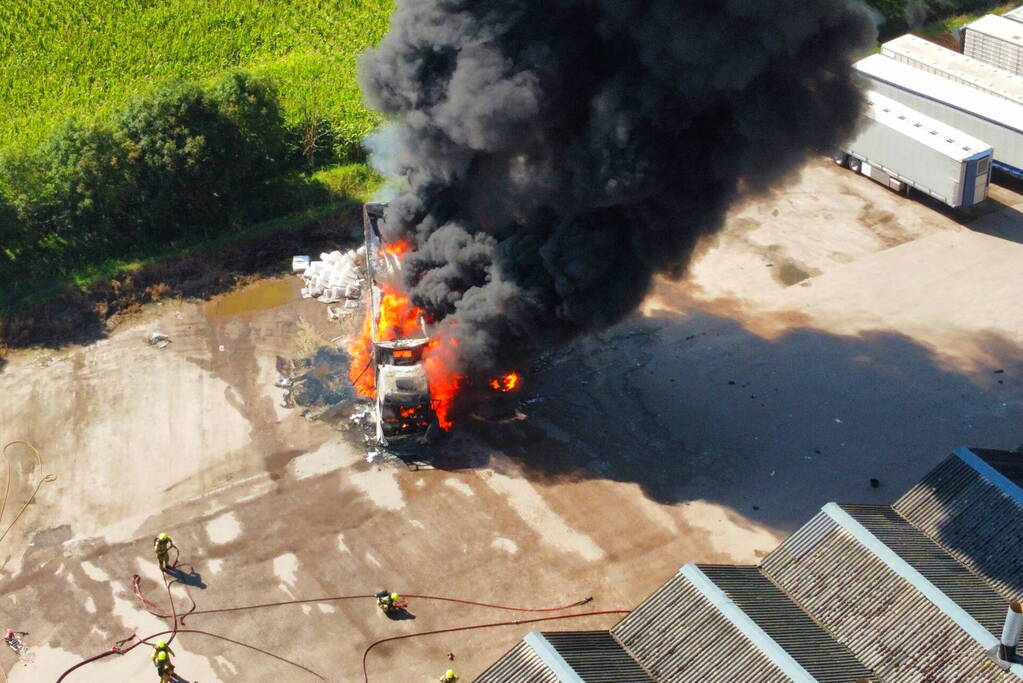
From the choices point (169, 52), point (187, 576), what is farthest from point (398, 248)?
point (169, 52)

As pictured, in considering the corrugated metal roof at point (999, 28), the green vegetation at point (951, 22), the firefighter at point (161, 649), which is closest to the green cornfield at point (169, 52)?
the firefighter at point (161, 649)

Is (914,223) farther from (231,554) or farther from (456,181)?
(231,554)

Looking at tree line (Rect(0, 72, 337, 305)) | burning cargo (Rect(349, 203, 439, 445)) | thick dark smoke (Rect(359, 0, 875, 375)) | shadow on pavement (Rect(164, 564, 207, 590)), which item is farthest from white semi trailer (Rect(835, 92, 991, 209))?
shadow on pavement (Rect(164, 564, 207, 590))

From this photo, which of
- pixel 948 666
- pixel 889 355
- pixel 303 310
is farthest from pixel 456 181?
pixel 948 666

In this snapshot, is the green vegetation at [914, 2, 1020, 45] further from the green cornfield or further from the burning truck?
the burning truck

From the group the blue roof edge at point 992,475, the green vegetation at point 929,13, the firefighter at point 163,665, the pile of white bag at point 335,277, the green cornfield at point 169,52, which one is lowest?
the firefighter at point 163,665

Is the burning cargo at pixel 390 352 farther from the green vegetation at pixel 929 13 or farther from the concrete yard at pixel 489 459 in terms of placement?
the green vegetation at pixel 929 13
